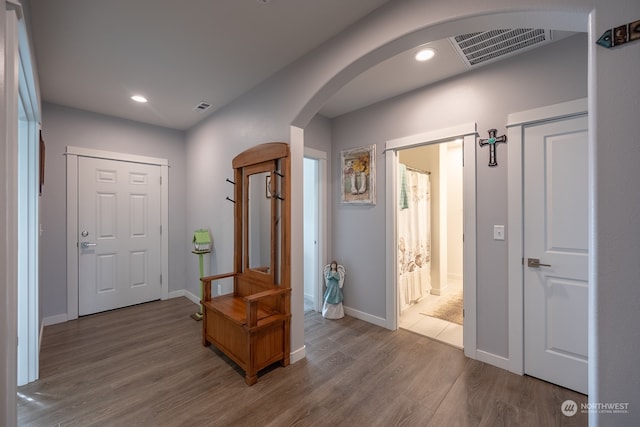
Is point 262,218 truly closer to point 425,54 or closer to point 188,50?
point 188,50

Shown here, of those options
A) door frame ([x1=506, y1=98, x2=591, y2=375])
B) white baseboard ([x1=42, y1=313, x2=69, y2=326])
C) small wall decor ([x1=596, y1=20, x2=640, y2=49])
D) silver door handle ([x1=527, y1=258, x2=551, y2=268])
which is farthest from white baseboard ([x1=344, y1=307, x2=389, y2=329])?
white baseboard ([x1=42, y1=313, x2=69, y2=326])

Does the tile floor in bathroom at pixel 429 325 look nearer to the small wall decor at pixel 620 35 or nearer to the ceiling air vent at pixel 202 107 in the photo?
the small wall decor at pixel 620 35

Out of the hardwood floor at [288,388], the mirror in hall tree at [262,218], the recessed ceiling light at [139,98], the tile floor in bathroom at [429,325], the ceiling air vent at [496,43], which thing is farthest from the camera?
the recessed ceiling light at [139,98]

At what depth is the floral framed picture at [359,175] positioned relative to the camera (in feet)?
9.94

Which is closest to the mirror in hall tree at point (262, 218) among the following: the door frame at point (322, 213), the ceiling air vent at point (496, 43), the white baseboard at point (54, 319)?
the door frame at point (322, 213)

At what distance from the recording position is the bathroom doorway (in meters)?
3.17

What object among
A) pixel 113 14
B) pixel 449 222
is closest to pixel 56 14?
pixel 113 14

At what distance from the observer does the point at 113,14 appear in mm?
1708

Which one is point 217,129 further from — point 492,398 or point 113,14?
point 492,398

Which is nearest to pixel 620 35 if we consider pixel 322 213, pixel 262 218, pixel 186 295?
pixel 262 218

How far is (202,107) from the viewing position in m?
3.19

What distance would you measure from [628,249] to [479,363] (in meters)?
1.76

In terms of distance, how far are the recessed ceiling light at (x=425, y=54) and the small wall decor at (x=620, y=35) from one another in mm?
1239

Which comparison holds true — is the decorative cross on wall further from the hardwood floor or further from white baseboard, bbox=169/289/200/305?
white baseboard, bbox=169/289/200/305
